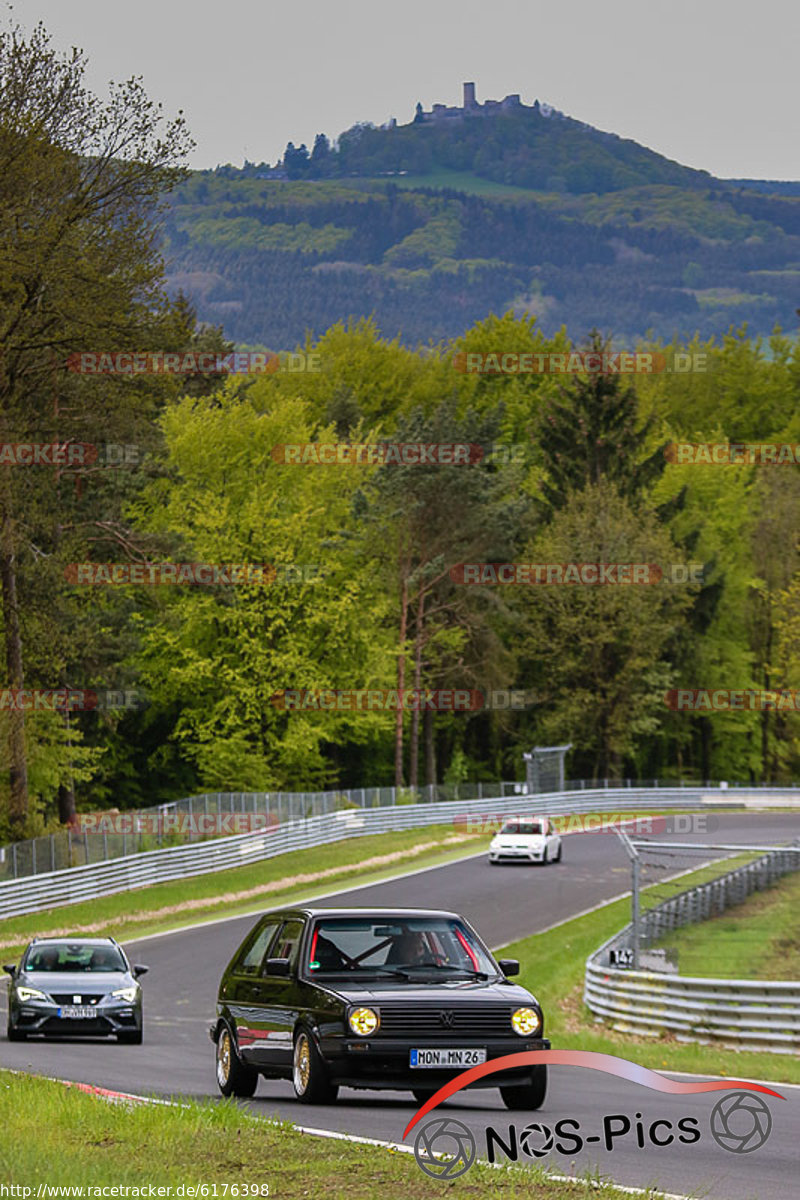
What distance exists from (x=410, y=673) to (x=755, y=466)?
29953 millimetres

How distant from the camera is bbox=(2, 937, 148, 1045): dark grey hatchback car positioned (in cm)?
2170

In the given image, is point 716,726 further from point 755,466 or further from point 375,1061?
point 375,1061

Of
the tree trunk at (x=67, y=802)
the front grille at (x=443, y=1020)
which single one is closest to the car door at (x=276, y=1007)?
the front grille at (x=443, y=1020)

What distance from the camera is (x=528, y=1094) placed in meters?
12.4

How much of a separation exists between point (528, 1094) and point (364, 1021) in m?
1.32

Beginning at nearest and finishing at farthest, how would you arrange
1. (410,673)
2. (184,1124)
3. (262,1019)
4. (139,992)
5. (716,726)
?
(184,1124), (262,1019), (139,992), (410,673), (716,726)

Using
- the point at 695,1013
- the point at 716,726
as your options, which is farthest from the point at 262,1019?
the point at 716,726

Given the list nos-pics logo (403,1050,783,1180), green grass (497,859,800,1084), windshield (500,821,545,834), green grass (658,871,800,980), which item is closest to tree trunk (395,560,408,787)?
windshield (500,821,545,834)

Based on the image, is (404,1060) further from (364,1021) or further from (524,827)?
(524,827)

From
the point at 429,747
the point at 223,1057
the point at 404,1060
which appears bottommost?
the point at 429,747

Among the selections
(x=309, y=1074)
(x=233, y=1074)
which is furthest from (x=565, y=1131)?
(x=233, y=1074)

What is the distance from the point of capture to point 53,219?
38.6 m

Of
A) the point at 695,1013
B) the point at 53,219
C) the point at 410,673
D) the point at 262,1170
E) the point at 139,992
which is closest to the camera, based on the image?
the point at 262,1170

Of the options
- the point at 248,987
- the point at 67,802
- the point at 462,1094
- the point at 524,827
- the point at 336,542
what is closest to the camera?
the point at 462,1094
